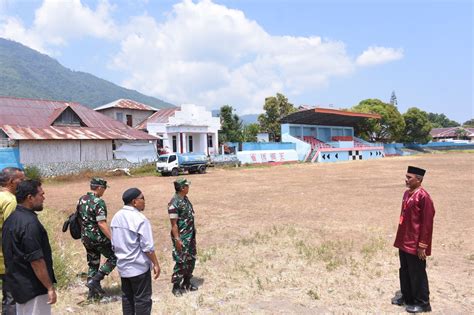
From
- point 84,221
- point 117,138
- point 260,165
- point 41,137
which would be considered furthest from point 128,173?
point 84,221

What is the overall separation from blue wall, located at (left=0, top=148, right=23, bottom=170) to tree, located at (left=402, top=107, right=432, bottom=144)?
54093 millimetres

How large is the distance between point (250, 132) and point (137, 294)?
46512 millimetres

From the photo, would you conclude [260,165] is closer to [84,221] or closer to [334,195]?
[334,195]

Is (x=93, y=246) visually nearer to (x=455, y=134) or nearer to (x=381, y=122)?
(x=381, y=122)

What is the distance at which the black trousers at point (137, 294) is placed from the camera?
3658mm

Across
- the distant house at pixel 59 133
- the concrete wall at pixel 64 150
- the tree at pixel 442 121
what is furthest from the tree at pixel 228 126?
the tree at pixel 442 121

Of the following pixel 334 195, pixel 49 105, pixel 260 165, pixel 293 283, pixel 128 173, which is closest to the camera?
pixel 293 283

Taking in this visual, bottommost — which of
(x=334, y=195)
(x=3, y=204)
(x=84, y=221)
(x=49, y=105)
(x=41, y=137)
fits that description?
(x=334, y=195)

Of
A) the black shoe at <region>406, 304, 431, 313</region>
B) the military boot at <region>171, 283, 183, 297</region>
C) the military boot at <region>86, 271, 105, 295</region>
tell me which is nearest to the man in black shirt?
the military boot at <region>86, 271, 105, 295</region>

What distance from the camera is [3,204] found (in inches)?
144

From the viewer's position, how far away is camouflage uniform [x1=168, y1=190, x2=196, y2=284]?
4965 millimetres

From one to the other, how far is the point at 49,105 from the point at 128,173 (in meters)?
9.23

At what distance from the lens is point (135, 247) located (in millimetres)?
3639

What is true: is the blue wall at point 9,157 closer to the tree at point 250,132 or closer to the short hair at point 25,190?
the short hair at point 25,190
